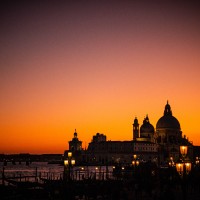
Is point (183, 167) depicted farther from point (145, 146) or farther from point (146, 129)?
point (146, 129)

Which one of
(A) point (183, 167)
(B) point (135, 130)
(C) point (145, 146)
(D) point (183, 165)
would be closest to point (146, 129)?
(B) point (135, 130)

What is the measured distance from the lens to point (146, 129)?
16300cm

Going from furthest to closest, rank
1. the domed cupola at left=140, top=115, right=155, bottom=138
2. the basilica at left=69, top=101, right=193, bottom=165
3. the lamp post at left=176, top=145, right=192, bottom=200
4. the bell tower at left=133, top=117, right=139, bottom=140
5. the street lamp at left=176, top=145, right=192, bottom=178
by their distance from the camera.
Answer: the bell tower at left=133, top=117, right=139, bottom=140
the domed cupola at left=140, top=115, right=155, bottom=138
the basilica at left=69, top=101, right=193, bottom=165
the street lamp at left=176, top=145, right=192, bottom=178
the lamp post at left=176, top=145, right=192, bottom=200

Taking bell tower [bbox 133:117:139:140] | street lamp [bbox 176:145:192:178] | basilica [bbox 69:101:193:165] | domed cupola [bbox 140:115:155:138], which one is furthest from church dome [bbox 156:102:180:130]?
street lamp [bbox 176:145:192:178]

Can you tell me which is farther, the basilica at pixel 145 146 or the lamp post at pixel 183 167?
the basilica at pixel 145 146

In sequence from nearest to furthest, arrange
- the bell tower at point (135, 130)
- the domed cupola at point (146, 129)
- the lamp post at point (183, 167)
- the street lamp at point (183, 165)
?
the lamp post at point (183, 167) → the street lamp at point (183, 165) → the domed cupola at point (146, 129) → the bell tower at point (135, 130)

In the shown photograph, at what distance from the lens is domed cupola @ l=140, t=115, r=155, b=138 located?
162 m

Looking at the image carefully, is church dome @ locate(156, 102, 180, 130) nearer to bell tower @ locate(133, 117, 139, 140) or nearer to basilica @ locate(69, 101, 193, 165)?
basilica @ locate(69, 101, 193, 165)

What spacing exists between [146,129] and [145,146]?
8841mm

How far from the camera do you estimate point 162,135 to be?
5896 inches

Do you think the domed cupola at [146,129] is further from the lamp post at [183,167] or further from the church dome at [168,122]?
the lamp post at [183,167]

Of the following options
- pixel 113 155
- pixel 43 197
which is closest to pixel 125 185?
pixel 43 197

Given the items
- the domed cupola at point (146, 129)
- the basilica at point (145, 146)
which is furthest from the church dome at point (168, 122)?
the domed cupola at point (146, 129)

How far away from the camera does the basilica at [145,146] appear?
14662cm
